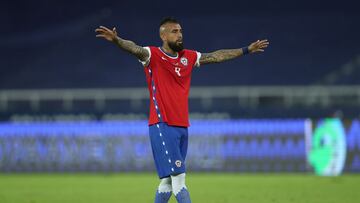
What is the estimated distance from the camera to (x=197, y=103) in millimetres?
21719

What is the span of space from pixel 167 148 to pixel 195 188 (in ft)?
21.2

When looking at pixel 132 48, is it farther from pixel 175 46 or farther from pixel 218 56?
pixel 218 56

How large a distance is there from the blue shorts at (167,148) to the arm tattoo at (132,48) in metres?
0.72

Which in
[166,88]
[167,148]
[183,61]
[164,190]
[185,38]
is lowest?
[164,190]

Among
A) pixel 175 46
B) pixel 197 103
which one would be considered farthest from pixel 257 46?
pixel 197 103

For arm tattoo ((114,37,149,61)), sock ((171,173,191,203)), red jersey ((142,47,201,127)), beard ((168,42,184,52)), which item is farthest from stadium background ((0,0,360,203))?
arm tattoo ((114,37,149,61))

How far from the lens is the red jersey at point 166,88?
309 inches

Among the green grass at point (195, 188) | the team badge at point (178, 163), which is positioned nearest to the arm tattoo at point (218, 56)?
the team badge at point (178, 163)

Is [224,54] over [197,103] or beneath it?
beneath

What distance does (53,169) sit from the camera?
18.9 m

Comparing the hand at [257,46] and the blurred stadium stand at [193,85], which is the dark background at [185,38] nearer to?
the blurred stadium stand at [193,85]

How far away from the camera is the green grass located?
11883 millimetres

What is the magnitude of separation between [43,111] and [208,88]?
5392 millimetres

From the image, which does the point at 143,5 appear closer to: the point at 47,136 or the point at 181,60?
the point at 47,136
